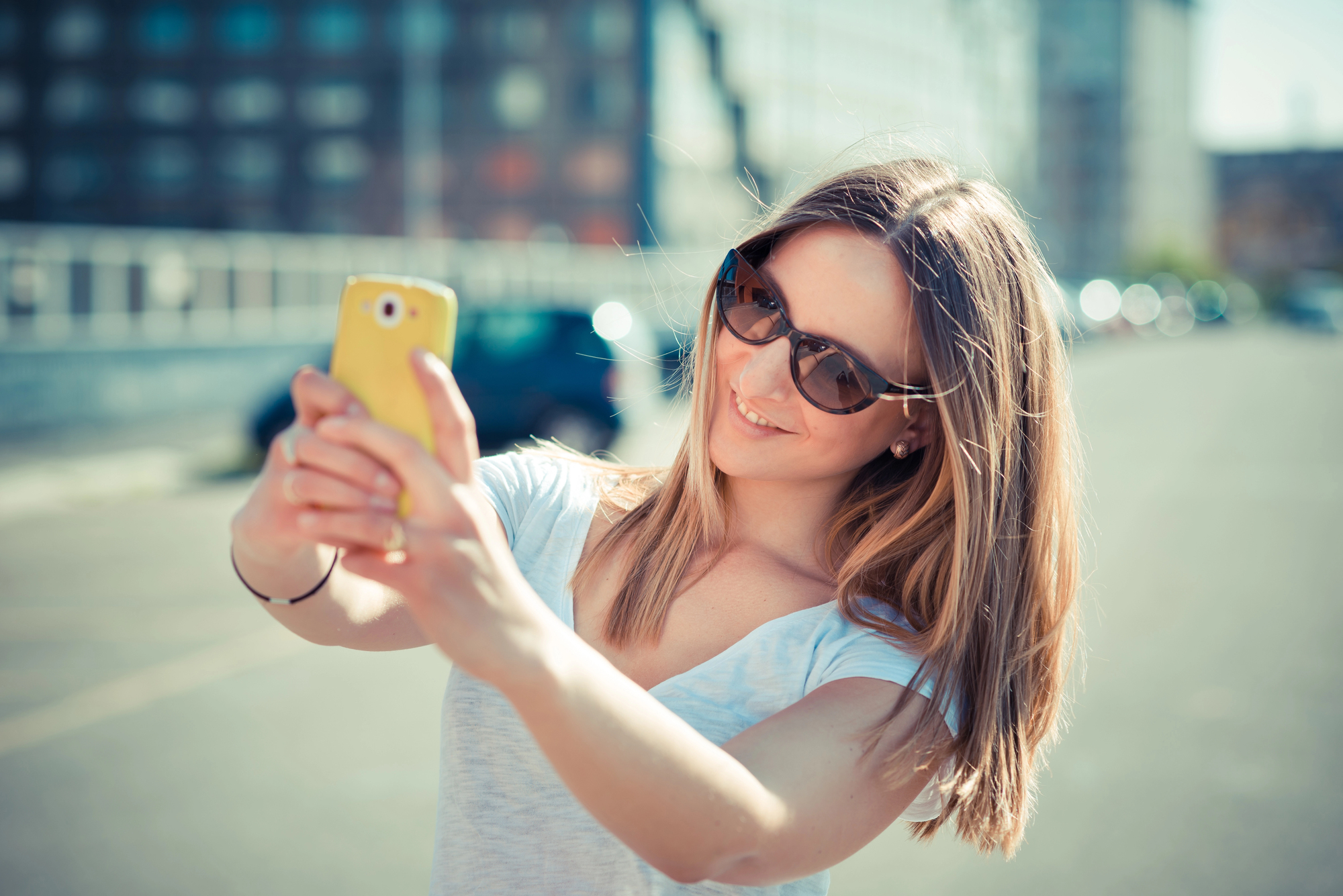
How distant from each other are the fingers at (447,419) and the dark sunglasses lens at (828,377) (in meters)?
0.71

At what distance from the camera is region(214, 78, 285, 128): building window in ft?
174

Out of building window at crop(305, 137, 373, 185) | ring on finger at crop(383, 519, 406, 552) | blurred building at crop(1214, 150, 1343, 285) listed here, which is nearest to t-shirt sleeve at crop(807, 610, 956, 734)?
ring on finger at crop(383, 519, 406, 552)

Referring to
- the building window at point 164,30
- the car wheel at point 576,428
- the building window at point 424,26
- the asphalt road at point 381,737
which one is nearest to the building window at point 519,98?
the building window at point 424,26

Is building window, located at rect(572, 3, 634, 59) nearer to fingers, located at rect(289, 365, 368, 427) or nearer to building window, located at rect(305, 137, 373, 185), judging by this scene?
building window, located at rect(305, 137, 373, 185)

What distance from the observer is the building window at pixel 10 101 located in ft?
177

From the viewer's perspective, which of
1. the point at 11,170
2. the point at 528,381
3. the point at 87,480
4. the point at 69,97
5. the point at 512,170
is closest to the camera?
the point at 87,480

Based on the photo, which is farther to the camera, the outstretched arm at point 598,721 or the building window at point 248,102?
the building window at point 248,102

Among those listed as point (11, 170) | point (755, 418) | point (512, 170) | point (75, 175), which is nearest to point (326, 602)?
point (755, 418)

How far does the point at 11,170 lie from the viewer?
54594mm

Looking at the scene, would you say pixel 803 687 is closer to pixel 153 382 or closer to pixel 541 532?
pixel 541 532

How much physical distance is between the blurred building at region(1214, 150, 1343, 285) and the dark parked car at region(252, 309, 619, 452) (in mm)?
79720

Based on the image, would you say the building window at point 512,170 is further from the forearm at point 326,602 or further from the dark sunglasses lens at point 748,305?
the forearm at point 326,602

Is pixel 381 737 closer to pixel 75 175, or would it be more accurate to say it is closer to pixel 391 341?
pixel 391 341

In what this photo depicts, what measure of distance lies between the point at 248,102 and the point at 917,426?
57877mm
